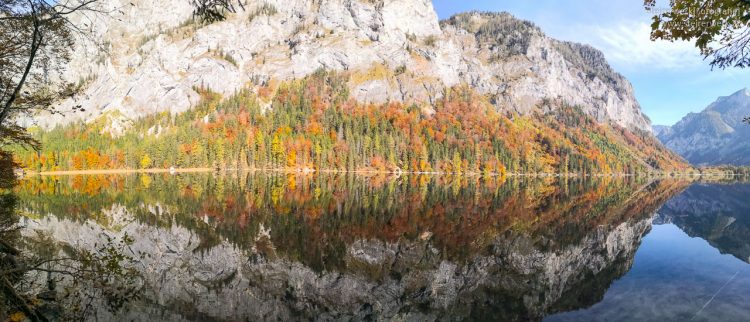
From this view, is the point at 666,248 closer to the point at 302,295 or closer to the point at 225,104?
the point at 302,295

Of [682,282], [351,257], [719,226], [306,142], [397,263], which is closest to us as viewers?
[682,282]

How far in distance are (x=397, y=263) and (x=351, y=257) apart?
2.46 meters

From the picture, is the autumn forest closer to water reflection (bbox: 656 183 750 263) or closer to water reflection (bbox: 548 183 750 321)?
water reflection (bbox: 656 183 750 263)

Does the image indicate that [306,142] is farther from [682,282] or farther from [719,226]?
[682,282]

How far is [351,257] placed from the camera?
2139cm

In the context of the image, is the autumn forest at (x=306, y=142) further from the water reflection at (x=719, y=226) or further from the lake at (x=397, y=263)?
the water reflection at (x=719, y=226)

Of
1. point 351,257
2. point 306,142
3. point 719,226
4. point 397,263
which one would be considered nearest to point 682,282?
point 397,263

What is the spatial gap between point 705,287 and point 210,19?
892 inches

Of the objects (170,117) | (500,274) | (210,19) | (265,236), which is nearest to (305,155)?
(170,117)

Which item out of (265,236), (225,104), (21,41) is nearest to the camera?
(21,41)

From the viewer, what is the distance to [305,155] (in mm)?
131000

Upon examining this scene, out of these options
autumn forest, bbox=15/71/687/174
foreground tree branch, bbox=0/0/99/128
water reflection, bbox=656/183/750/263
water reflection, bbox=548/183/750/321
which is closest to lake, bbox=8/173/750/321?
water reflection, bbox=548/183/750/321

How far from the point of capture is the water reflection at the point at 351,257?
15.7 metres

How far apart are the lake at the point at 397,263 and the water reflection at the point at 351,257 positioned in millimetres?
97
